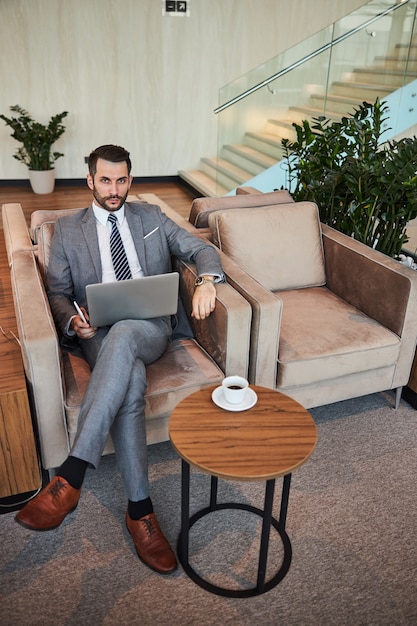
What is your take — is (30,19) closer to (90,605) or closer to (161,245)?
(161,245)

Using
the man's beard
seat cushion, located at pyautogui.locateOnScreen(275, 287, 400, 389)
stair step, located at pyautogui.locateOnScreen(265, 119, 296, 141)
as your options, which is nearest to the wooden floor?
stair step, located at pyautogui.locateOnScreen(265, 119, 296, 141)

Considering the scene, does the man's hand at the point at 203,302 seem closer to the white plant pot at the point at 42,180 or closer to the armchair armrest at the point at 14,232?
the armchair armrest at the point at 14,232

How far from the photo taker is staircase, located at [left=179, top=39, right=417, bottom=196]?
502 centimetres

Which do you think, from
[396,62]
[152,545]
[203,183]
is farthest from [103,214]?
[203,183]

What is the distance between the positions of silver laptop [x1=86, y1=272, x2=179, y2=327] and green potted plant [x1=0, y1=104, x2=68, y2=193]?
4561mm

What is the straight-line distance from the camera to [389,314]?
250 centimetres

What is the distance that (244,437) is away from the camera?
1.58 m

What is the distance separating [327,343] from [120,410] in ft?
3.19

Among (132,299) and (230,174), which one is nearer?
(132,299)

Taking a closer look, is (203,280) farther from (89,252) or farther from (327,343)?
(327,343)

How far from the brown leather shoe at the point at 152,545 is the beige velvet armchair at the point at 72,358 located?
36cm

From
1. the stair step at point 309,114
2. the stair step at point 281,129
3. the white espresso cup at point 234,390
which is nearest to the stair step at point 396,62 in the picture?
the stair step at point 309,114

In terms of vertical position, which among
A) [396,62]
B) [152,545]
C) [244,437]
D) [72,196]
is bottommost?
[72,196]

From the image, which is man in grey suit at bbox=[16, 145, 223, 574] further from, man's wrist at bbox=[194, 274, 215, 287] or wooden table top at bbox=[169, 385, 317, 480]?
wooden table top at bbox=[169, 385, 317, 480]
